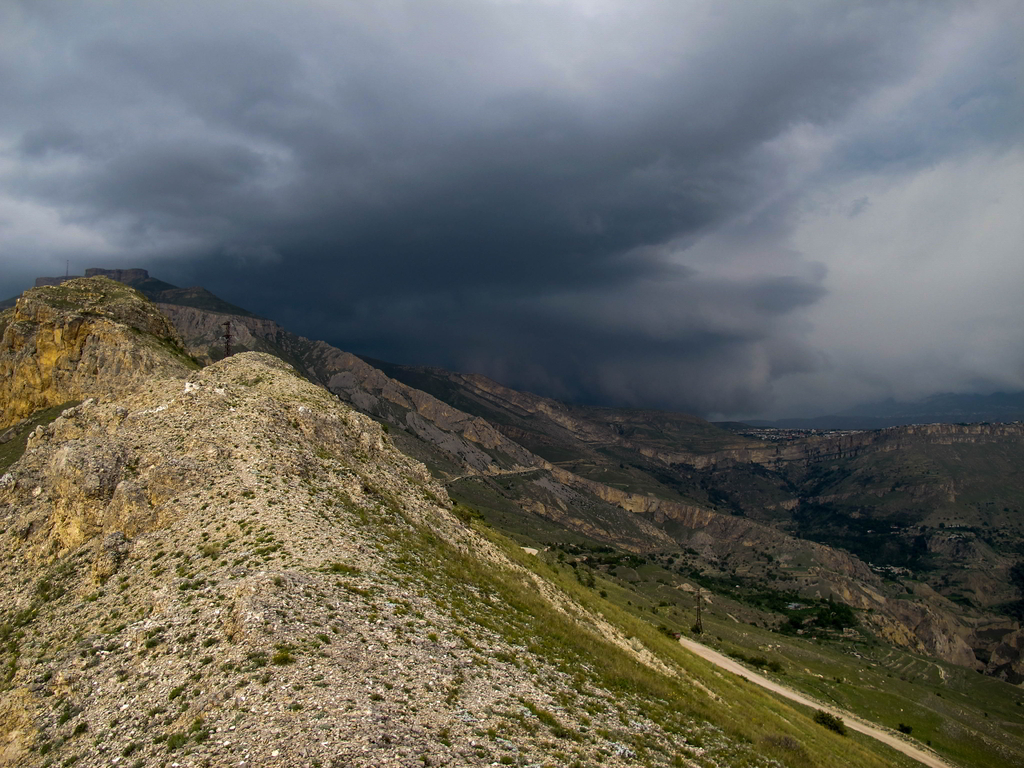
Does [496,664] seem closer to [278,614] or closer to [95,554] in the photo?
[278,614]

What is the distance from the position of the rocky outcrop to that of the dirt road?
74948 millimetres

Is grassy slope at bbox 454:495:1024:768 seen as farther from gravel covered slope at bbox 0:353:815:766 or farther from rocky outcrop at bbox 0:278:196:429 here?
rocky outcrop at bbox 0:278:196:429

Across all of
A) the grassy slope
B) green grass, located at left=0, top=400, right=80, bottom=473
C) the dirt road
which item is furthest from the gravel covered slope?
the dirt road

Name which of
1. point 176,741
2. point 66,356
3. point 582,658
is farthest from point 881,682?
point 66,356

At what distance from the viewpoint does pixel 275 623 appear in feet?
59.3

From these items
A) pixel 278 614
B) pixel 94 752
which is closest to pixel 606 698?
pixel 278 614

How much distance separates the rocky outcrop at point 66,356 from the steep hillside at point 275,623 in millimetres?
34421

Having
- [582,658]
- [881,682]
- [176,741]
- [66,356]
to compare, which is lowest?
[881,682]

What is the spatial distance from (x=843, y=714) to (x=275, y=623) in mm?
76487

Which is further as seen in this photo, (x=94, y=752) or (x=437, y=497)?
(x=437, y=497)

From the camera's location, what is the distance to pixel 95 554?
25.3m

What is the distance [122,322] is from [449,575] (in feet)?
226

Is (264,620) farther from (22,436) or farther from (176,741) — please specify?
(22,436)

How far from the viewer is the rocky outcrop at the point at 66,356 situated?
66.8 metres
